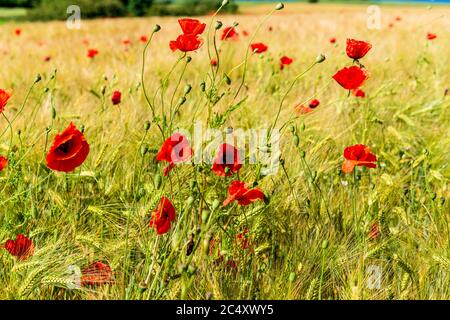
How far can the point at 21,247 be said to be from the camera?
1.20 meters

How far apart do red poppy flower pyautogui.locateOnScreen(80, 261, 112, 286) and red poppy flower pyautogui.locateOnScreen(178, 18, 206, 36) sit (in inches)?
21.4

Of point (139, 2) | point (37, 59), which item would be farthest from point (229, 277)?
point (139, 2)

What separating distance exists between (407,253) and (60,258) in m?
0.76

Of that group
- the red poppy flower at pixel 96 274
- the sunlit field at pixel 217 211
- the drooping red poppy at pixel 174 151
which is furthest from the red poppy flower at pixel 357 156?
the red poppy flower at pixel 96 274

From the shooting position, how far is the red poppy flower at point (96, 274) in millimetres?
1138

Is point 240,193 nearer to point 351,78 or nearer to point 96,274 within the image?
point 96,274

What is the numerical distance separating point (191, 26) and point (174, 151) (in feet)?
1.20

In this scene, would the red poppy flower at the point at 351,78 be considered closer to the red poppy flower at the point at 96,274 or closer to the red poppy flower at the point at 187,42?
the red poppy flower at the point at 187,42

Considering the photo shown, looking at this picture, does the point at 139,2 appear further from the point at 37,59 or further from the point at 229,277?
the point at 229,277

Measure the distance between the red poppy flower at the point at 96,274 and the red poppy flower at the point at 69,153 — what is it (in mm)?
211

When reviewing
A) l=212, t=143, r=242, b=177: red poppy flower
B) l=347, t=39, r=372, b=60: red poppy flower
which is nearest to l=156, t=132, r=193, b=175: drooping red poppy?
l=212, t=143, r=242, b=177: red poppy flower

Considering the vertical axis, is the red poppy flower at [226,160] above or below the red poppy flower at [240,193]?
above

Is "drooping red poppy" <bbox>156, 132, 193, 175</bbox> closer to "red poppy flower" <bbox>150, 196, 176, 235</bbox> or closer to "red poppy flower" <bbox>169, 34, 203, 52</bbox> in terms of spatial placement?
"red poppy flower" <bbox>150, 196, 176, 235</bbox>

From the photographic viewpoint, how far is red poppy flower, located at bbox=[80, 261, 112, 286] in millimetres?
1138
